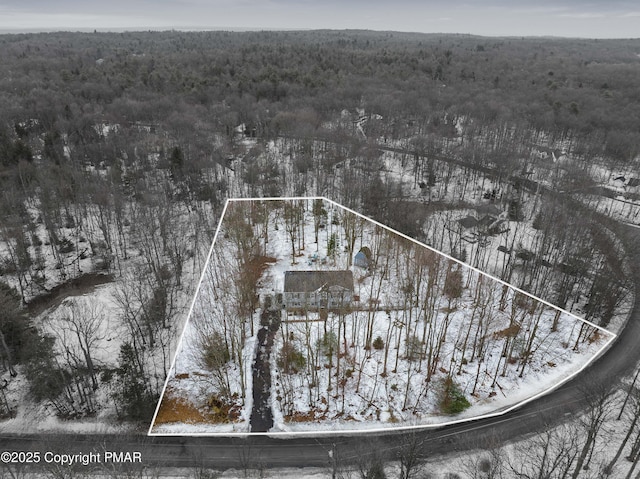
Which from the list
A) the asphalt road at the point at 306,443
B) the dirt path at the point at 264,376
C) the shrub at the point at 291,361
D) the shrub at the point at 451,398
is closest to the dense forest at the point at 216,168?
the asphalt road at the point at 306,443

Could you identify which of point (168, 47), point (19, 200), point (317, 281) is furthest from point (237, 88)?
point (168, 47)

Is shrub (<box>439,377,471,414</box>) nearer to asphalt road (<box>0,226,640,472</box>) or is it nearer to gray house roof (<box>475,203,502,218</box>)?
asphalt road (<box>0,226,640,472</box>)

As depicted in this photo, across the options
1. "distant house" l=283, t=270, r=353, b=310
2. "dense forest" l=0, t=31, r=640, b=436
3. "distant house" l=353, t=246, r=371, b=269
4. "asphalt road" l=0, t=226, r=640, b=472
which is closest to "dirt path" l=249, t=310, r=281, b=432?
"asphalt road" l=0, t=226, r=640, b=472

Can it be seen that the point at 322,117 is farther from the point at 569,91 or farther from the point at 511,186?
the point at 569,91

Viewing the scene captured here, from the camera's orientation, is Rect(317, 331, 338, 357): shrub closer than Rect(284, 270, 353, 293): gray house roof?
No

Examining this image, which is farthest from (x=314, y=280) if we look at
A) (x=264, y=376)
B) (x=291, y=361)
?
(x=264, y=376)
